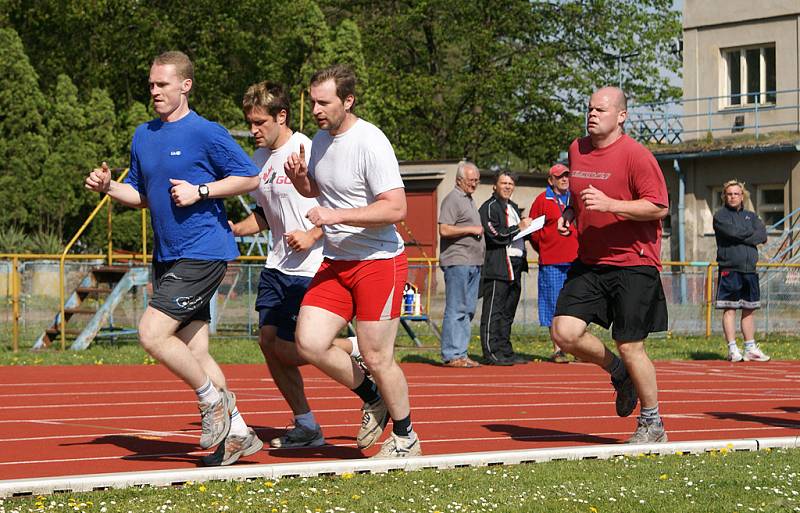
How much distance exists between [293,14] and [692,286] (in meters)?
30.7

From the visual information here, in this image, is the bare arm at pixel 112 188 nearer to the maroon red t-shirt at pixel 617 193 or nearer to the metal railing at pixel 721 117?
the maroon red t-shirt at pixel 617 193

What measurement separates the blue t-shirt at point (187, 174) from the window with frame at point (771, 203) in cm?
3060

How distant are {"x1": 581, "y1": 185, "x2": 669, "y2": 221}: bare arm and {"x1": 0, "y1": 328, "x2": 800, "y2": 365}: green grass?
327 inches

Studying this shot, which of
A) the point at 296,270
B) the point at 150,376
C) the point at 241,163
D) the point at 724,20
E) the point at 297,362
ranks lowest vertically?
the point at 150,376

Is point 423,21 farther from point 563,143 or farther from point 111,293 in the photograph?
point 111,293

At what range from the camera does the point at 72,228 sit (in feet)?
131

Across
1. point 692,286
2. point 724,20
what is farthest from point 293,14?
point 692,286

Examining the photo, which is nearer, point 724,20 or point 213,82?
point 724,20

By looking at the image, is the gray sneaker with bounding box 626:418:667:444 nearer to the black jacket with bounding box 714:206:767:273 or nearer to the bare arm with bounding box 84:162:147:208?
the bare arm with bounding box 84:162:147:208

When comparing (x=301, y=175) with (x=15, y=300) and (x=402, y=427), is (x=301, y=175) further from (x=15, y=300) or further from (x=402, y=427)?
(x=15, y=300)

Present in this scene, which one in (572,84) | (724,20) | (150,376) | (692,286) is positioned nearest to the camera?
(150,376)

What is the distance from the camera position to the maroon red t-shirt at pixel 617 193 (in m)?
8.60

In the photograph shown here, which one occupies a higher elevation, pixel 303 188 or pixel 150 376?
pixel 303 188

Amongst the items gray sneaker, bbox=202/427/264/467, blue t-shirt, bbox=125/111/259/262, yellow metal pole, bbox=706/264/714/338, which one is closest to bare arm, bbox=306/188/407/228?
blue t-shirt, bbox=125/111/259/262
